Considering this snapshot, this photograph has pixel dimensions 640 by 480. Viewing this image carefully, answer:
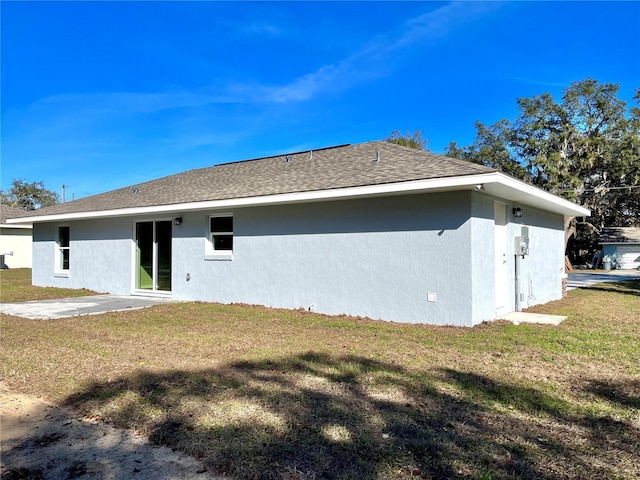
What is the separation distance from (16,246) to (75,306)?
A: 835 inches

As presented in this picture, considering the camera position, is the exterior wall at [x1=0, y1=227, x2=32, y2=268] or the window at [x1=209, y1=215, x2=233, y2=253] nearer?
the window at [x1=209, y1=215, x2=233, y2=253]

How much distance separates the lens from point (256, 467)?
272cm

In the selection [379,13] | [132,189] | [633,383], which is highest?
[379,13]

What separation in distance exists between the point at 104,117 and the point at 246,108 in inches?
242

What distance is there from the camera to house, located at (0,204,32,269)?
86.4 ft

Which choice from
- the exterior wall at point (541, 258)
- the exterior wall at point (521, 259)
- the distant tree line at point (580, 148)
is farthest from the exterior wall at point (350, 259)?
the distant tree line at point (580, 148)

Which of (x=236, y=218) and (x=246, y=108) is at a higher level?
(x=246, y=108)

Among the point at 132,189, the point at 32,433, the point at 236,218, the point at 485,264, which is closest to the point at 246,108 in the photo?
the point at 132,189

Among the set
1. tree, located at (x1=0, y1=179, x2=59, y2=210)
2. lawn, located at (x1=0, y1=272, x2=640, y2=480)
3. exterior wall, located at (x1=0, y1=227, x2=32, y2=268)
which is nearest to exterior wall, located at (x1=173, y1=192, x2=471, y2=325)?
lawn, located at (x1=0, y1=272, x2=640, y2=480)

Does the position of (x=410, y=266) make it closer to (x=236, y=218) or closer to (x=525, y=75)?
(x=236, y=218)

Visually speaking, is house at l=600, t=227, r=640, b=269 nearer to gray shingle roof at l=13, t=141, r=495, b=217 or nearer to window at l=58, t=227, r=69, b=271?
gray shingle roof at l=13, t=141, r=495, b=217

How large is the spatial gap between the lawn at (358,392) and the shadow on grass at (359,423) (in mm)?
14

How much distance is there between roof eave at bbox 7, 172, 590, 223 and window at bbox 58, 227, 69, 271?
3897mm

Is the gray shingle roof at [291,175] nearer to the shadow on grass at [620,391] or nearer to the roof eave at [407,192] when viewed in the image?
the roof eave at [407,192]
